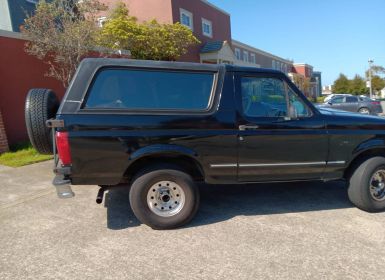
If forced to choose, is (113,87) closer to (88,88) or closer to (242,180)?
(88,88)

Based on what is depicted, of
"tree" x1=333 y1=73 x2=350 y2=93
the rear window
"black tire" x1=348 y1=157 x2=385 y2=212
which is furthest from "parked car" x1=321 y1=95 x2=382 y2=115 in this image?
"tree" x1=333 y1=73 x2=350 y2=93

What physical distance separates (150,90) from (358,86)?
60.7m

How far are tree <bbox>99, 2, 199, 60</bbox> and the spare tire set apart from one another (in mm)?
8867

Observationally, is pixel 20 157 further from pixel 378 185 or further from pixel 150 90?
pixel 378 185

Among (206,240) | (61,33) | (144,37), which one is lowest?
(206,240)

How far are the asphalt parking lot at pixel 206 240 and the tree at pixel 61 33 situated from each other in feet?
17.2

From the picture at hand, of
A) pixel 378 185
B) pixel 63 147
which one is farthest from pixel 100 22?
pixel 378 185

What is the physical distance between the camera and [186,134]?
138 inches

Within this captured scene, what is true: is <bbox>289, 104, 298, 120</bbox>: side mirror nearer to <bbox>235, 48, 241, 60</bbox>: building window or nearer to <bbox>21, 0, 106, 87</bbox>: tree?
<bbox>21, 0, 106, 87</bbox>: tree

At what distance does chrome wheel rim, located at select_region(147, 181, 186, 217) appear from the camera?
3.59 meters

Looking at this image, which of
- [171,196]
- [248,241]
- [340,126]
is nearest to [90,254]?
[171,196]

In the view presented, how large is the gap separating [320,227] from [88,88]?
318 cm

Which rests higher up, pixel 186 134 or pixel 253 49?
pixel 253 49

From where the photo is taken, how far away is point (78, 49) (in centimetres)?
870
